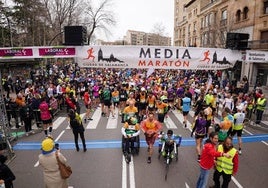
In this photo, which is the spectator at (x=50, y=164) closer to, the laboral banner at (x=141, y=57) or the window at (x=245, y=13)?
the laboral banner at (x=141, y=57)

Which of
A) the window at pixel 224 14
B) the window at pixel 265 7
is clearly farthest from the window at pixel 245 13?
the window at pixel 224 14

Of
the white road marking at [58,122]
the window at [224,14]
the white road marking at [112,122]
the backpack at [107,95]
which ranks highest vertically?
the window at [224,14]

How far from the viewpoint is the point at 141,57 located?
24.9 ft

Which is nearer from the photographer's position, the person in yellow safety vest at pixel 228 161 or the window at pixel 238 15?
the person in yellow safety vest at pixel 228 161

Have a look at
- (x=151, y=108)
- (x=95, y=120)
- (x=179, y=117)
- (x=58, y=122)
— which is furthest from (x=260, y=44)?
(x=58, y=122)

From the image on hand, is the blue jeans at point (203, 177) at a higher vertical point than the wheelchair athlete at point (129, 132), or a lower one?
lower

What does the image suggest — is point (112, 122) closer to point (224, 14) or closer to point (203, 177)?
point (203, 177)

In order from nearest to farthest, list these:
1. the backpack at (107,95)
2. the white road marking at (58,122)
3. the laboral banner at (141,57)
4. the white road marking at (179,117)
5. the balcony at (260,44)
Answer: the laboral banner at (141,57) → the white road marking at (58,122) → the white road marking at (179,117) → the backpack at (107,95) → the balcony at (260,44)

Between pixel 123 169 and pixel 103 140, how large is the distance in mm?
2747

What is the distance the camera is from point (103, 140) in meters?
9.63

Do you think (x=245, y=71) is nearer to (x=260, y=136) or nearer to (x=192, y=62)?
(x=260, y=136)

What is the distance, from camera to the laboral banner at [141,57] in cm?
752

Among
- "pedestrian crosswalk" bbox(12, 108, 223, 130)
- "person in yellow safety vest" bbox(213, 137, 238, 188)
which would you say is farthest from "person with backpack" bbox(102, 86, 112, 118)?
"person in yellow safety vest" bbox(213, 137, 238, 188)

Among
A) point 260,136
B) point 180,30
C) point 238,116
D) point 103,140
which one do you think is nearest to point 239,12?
point 260,136
